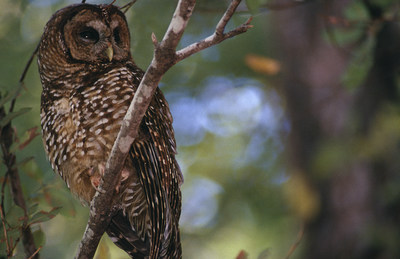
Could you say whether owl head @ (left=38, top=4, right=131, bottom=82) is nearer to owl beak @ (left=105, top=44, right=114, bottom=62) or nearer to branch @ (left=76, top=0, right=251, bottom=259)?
owl beak @ (left=105, top=44, right=114, bottom=62)

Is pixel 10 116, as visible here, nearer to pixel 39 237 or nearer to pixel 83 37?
pixel 39 237

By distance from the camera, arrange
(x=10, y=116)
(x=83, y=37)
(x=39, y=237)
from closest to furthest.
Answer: (x=10, y=116), (x=39, y=237), (x=83, y=37)

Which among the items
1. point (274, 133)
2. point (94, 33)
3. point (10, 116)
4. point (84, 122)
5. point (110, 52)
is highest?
point (274, 133)

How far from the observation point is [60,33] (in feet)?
9.36

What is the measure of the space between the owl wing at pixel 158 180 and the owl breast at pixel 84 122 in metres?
0.16

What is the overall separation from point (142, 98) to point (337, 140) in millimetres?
2240

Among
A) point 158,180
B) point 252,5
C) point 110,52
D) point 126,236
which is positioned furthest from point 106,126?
point 252,5

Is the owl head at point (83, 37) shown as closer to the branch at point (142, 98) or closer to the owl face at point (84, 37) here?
the owl face at point (84, 37)

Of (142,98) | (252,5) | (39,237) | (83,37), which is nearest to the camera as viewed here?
(142,98)

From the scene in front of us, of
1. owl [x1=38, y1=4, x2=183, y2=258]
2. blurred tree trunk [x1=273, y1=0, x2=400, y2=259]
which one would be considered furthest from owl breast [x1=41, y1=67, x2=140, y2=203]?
blurred tree trunk [x1=273, y1=0, x2=400, y2=259]

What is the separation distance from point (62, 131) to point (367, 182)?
101 inches

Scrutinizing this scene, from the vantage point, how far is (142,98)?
177cm

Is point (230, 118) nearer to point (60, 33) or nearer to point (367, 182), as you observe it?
point (367, 182)

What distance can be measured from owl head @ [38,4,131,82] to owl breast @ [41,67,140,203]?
17 centimetres
